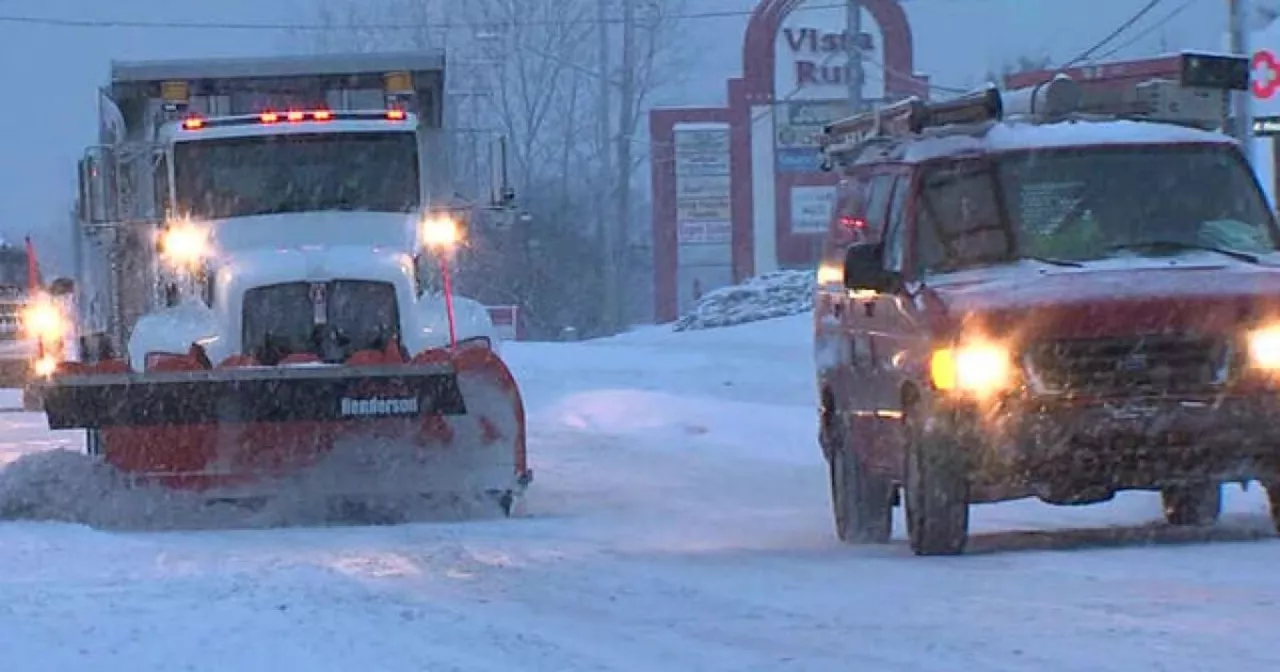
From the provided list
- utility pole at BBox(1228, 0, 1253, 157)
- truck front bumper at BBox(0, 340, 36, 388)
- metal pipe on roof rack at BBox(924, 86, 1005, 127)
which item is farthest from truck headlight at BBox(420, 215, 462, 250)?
truck front bumper at BBox(0, 340, 36, 388)

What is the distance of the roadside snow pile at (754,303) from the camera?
151ft

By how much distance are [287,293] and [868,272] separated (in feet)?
16.3

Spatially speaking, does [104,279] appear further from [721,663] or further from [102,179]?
[721,663]

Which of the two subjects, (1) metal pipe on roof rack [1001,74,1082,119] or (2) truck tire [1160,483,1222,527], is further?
(2) truck tire [1160,483,1222,527]

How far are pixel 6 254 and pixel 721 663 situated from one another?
26720mm

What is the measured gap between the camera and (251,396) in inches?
575

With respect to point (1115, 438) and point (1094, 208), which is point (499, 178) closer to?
point (1094, 208)

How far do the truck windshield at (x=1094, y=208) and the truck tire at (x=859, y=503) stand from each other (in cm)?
164

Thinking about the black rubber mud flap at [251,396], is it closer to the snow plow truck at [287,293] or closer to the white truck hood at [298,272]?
the snow plow truck at [287,293]

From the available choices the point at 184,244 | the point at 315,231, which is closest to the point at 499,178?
the point at 315,231

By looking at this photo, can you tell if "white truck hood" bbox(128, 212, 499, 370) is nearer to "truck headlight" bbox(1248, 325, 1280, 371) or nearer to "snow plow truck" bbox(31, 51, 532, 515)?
"snow plow truck" bbox(31, 51, 532, 515)

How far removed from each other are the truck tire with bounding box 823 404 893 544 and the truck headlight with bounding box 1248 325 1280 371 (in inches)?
101

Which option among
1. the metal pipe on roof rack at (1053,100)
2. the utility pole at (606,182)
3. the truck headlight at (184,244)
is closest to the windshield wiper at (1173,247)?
the metal pipe on roof rack at (1053,100)

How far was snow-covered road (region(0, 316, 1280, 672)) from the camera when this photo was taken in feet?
26.8
